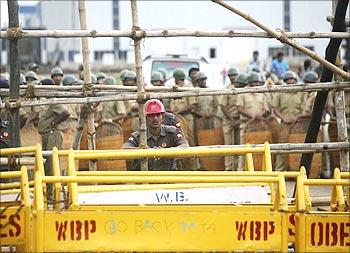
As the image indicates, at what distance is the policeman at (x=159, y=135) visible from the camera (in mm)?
11219

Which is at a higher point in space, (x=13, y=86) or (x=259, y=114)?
(x=13, y=86)

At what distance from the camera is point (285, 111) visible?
58.6ft

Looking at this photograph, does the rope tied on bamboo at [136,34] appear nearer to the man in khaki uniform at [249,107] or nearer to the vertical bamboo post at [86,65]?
the vertical bamboo post at [86,65]

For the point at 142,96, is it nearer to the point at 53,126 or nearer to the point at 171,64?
the point at 53,126

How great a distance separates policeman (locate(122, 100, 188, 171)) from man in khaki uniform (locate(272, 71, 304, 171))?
6090 mm

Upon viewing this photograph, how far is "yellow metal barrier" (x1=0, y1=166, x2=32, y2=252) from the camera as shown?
24.8ft

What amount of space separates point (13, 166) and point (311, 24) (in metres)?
31.0

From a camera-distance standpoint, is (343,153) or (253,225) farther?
(343,153)

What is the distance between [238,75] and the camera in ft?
59.8

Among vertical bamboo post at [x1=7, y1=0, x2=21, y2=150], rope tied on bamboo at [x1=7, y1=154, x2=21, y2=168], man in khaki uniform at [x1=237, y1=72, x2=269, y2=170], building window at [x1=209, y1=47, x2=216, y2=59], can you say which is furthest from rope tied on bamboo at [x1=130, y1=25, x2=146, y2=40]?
building window at [x1=209, y1=47, x2=216, y2=59]

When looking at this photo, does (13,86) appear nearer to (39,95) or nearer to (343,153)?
(39,95)

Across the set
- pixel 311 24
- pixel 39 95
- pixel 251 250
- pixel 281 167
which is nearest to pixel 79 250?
pixel 251 250

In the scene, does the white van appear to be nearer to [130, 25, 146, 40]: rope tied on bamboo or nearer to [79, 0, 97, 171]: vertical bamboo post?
[79, 0, 97, 171]: vertical bamboo post

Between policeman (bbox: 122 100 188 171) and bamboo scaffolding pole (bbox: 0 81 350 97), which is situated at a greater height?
bamboo scaffolding pole (bbox: 0 81 350 97)
